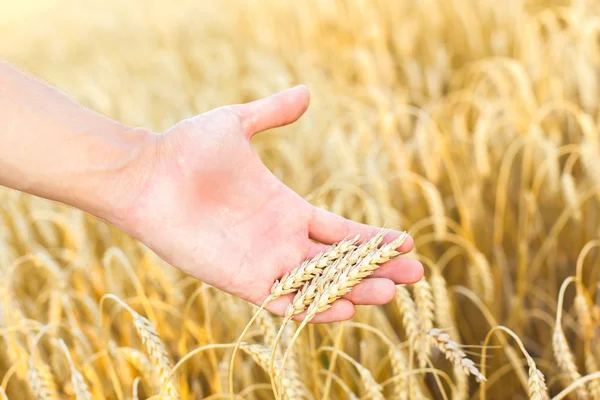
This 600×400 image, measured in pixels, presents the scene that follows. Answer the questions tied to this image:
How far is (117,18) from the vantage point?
5820 millimetres

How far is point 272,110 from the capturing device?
4.72 feet

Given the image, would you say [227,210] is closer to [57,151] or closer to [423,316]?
[57,151]

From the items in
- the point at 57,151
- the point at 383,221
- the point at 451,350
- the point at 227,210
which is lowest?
the point at 451,350

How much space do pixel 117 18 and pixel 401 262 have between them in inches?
209

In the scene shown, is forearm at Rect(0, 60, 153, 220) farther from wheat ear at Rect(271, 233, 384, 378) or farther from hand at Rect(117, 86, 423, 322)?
wheat ear at Rect(271, 233, 384, 378)

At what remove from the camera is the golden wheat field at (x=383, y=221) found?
1358 millimetres

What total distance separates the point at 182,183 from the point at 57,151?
10.9 inches

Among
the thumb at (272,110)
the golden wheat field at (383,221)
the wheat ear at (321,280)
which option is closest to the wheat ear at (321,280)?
the wheat ear at (321,280)

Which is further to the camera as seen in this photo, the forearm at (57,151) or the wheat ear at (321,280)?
the forearm at (57,151)

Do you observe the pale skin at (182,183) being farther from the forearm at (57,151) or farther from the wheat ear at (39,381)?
the wheat ear at (39,381)

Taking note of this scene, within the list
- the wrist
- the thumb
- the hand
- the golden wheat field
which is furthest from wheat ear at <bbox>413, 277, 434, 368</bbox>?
the wrist

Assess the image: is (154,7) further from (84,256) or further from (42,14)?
(84,256)

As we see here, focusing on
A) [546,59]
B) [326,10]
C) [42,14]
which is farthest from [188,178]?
[42,14]

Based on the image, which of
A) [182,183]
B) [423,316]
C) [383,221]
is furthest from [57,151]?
[383,221]
